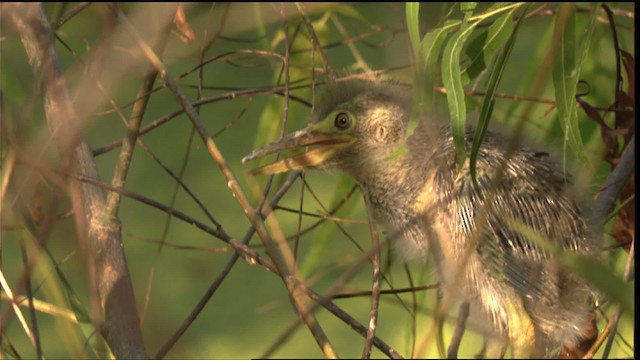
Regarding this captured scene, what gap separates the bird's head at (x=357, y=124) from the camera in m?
1.08

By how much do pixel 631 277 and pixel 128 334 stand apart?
43 centimetres

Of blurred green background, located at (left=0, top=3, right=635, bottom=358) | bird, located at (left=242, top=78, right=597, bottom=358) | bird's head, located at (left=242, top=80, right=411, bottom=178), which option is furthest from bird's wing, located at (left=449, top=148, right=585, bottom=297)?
blurred green background, located at (left=0, top=3, right=635, bottom=358)

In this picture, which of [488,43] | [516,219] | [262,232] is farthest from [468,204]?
[262,232]

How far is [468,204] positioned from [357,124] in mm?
180

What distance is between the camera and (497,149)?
39.8 inches

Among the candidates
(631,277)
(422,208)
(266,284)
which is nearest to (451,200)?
(422,208)

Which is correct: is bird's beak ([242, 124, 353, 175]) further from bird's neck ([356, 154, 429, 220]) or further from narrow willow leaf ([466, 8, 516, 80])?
narrow willow leaf ([466, 8, 516, 80])

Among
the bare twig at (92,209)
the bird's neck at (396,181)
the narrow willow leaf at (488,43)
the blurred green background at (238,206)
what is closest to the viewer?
the bare twig at (92,209)

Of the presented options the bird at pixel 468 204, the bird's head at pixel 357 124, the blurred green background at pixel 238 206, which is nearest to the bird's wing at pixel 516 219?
the bird at pixel 468 204

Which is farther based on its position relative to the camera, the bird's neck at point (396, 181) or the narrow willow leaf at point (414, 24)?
the bird's neck at point (396, 181)

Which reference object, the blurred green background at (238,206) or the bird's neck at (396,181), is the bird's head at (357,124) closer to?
the bird's neck at (396,181)

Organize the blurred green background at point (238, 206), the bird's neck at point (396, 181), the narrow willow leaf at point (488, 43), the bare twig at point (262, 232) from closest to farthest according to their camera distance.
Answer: the bare twig at point (262, 232) → the narrow willow leaf at point (488, 43) → the bird's neck at point (396, 181) → the blurred green background at point (238, 206)

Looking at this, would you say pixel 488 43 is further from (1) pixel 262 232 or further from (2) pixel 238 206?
(2) pixel 238 206

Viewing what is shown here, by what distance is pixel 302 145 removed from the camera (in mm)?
1033
